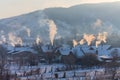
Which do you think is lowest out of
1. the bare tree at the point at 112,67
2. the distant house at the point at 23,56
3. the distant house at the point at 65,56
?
the distant house at the point at 23,56

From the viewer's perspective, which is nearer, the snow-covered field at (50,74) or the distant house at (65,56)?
the snow-covered field at (50,74)

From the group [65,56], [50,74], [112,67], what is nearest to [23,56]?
[65,56]

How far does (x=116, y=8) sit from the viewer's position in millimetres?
104062

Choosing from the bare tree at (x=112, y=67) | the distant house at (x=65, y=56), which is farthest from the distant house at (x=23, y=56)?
the bare tree at (x=112, y=67)

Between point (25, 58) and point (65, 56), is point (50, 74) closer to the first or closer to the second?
point (65, 56)

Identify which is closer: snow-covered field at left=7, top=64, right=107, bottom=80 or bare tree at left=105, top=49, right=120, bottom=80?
snow-covered field at left=7, top=64, right=107, bottom=80

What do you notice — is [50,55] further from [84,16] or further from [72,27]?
[84,16]

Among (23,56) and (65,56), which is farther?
(23,56)

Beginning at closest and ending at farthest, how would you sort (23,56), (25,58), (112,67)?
(112,67), (25,58), (23,56)

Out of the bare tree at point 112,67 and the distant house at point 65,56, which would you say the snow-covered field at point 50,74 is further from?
the distant house at point 65,56

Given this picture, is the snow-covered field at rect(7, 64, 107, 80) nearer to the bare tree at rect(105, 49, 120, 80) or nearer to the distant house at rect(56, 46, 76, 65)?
the bare tree at rect(105, 49, 120, 80)

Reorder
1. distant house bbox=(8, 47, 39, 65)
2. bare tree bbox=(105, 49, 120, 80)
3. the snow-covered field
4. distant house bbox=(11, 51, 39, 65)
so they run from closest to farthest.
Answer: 1. the snow-covered field
2. bare tree bbox=(105, 49, 120, 80)
3. distant house bbox=(11, 51, 39, 65)
4. distant house bbox=(8, 47, 39, 65)

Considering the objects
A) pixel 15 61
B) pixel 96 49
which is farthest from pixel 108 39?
pixel 15 61

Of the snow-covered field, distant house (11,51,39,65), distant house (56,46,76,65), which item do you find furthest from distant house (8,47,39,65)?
the snow-covered field
